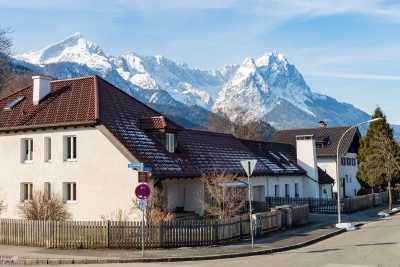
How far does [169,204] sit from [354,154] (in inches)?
1624

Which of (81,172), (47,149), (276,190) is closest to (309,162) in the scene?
(276,190)

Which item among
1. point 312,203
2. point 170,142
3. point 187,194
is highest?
point 170,142

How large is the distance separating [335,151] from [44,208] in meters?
42.3

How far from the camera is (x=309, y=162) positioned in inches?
2098

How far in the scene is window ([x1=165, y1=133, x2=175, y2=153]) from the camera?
1317 inches

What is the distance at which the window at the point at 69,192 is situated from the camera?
3127 centimetres

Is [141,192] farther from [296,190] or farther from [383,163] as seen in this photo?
[383,163]

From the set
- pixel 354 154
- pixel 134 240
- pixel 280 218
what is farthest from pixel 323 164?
pixel 134 240

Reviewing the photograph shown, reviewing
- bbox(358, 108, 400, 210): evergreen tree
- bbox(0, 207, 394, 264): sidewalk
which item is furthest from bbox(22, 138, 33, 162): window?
bbox(358, 108, 400, 210): evergreen tree

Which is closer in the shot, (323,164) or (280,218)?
(280,218)

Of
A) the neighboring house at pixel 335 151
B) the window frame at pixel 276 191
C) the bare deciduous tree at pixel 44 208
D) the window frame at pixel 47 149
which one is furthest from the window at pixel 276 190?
the window frame at pixel 47 149

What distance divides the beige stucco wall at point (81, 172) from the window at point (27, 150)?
27cm

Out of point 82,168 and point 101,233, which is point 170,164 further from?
point 101,233

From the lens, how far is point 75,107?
32219 millimetres
